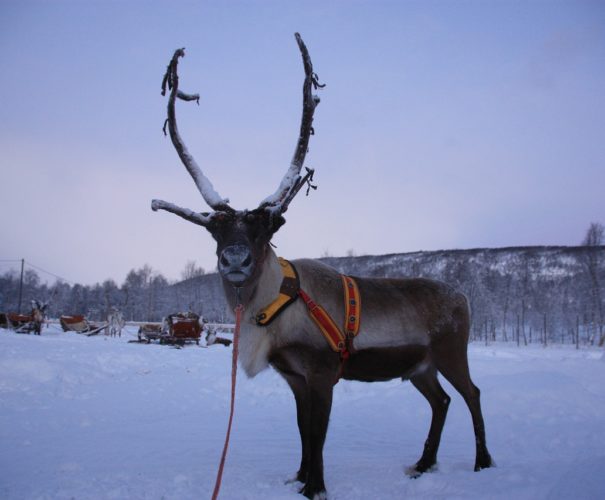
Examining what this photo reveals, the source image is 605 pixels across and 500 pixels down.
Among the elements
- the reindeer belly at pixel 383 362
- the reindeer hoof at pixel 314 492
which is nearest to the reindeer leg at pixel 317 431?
the reindeer hoof at pixel 314 492

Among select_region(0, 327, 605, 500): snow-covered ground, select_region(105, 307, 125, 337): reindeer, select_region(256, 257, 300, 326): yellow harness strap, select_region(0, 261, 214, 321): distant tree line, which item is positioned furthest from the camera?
select_region(0, 261, 214, 321): distant tree line

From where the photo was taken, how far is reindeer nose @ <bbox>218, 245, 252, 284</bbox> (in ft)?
11.4

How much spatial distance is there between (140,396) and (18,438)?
128 inches

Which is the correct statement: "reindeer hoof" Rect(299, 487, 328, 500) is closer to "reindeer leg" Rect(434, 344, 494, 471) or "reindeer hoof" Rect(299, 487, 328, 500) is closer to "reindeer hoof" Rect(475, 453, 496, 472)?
"reindeer hoof" Rect(475, 453, 496, 472)

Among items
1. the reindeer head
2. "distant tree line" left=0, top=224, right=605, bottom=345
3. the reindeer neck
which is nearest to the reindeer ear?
the reindeer head

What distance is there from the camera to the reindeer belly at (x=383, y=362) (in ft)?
13.5

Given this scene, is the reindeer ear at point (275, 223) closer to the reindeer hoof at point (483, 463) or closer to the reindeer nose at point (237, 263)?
the reindeer nose at point (237, 263)

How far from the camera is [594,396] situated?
7.00 meters

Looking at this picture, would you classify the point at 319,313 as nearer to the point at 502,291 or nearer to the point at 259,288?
the point at 259,288

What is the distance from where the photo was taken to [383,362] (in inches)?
166

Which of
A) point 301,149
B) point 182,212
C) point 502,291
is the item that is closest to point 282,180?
point 301,149

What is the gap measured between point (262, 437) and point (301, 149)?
405cm

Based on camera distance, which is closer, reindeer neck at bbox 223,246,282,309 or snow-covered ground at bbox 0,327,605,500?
snow-covered ground at bbox 0,327,605,500

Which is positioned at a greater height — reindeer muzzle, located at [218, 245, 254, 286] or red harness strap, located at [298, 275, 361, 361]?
reindeer muzzle, located at [218, 245, 254, 286]
